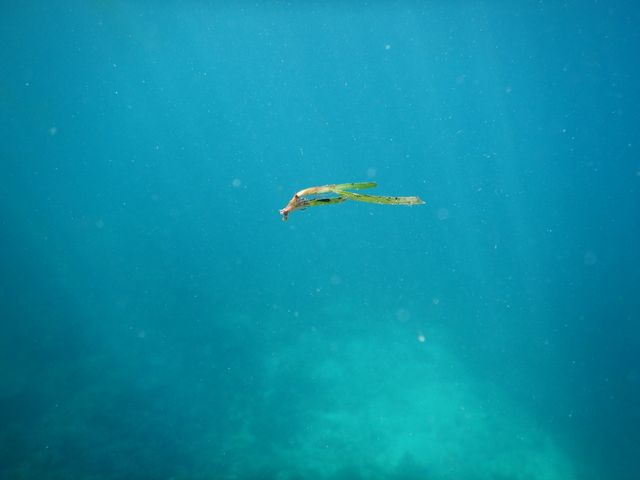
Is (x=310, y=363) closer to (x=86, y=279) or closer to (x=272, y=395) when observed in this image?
(x=272, y=395)

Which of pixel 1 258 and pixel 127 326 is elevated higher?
pixel 1 258

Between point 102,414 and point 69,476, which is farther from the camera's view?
point 102,414

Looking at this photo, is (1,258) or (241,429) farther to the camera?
(1,258)

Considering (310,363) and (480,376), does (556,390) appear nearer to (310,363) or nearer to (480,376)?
(480,376)

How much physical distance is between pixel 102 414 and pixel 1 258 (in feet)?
22.9

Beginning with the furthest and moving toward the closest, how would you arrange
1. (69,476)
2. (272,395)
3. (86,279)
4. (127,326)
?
(86,279)
(127,326)
(272,395)
(69,476)

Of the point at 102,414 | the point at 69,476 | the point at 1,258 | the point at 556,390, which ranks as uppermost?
the point at 1,258

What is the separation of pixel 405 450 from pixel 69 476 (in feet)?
26.1

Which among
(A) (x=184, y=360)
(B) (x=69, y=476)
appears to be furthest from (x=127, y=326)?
(B) (x=69, y=476)

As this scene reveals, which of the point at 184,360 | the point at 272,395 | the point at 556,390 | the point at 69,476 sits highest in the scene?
the point at 556,390

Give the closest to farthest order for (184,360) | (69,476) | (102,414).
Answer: (69,476) → (102,414) → (184,360)

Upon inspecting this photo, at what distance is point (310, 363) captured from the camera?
10336mm

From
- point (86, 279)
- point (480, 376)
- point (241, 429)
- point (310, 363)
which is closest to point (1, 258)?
point (86, 279)

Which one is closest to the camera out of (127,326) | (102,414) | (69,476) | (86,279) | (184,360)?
(69,476)
